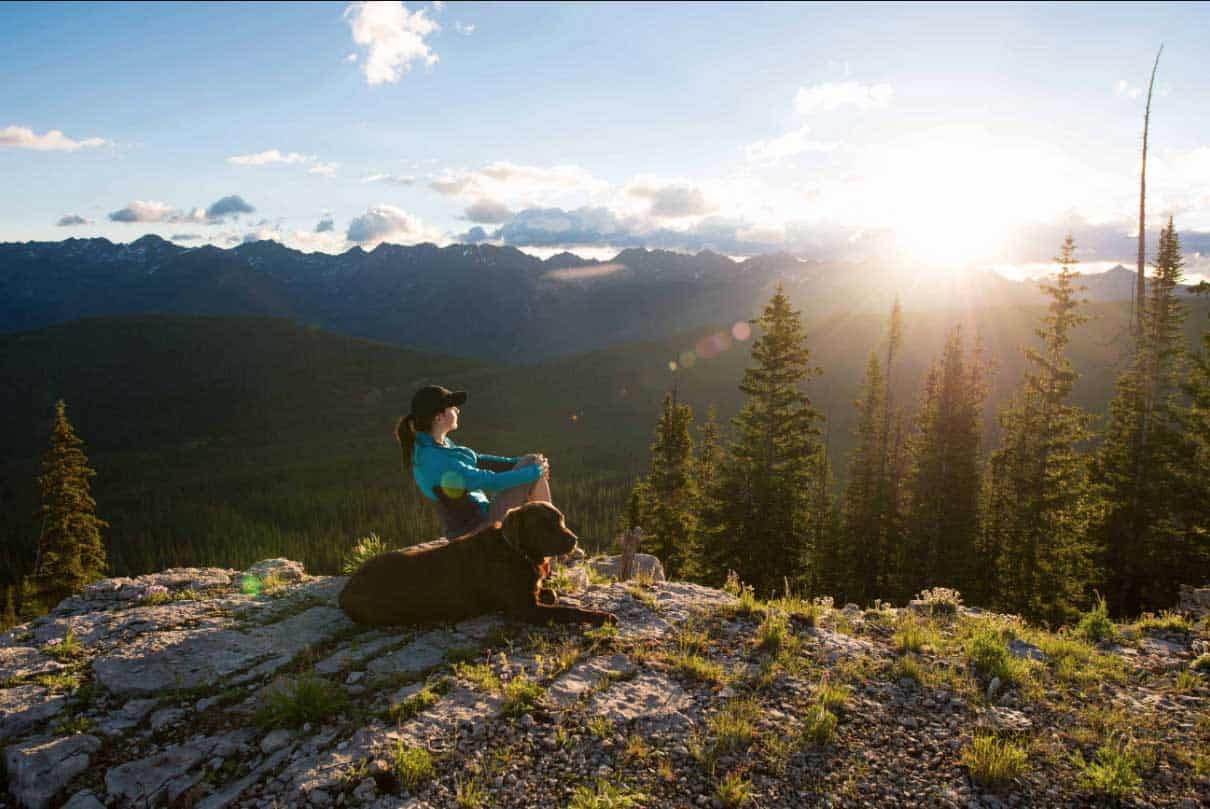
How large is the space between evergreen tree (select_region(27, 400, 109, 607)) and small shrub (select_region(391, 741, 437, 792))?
108 feet

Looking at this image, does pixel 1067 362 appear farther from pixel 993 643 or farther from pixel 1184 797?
pixel 1184 797

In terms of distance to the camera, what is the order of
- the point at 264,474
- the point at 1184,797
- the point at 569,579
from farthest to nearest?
the point at 264,474
the point at 569,579
the point at 1184,797

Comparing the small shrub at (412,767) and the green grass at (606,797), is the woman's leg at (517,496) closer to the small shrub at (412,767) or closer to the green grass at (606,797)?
the small shrub at (412,767)

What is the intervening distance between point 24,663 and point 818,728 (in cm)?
718

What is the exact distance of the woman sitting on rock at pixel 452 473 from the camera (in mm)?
6750

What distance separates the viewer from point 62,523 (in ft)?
93.7

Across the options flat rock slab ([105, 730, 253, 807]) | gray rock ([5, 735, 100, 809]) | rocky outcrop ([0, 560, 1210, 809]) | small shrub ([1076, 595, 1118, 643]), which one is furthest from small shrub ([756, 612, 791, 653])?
gray rock ([5, 735, 100, 809])

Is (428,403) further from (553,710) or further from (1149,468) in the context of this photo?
(1149,468)

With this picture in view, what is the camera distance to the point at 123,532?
8769 centimetres

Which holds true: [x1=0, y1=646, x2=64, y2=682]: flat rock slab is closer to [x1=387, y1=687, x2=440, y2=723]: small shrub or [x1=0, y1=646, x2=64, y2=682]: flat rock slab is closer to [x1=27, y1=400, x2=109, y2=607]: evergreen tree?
[x1=387, y1=687, x2=440, y2=723]: small shrub

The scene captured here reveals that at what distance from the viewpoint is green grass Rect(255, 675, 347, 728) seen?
4.65m

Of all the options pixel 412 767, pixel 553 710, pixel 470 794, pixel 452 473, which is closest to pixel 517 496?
pixel 452 473

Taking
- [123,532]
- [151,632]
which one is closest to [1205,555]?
[151,632]

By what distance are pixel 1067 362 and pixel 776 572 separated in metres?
13.6
